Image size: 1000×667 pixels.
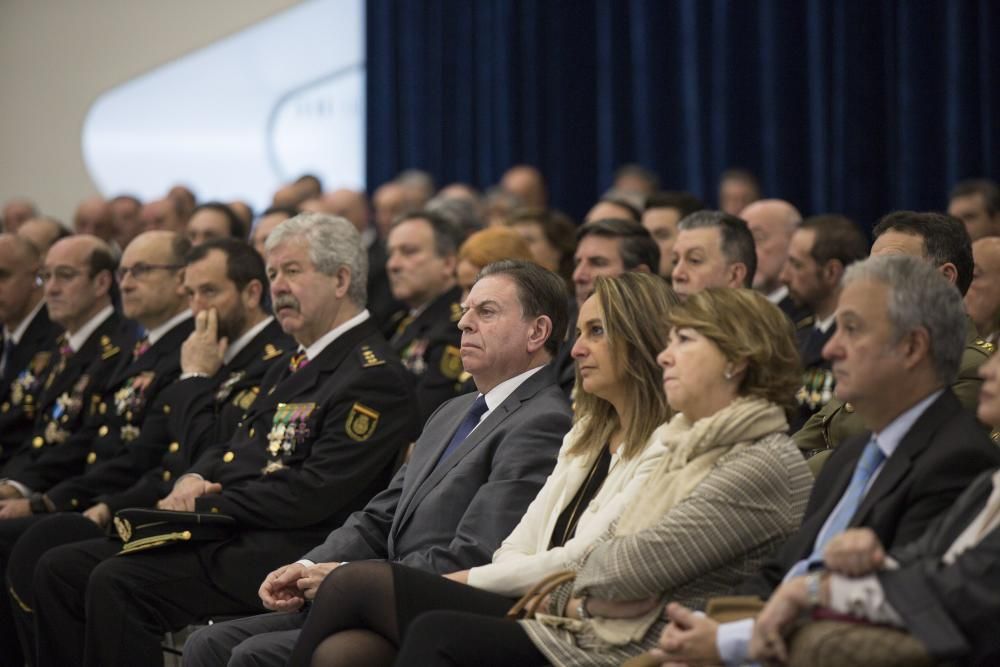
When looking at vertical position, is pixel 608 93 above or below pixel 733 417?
above

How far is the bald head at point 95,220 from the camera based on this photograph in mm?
8609

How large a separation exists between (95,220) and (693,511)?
6533 millimetres

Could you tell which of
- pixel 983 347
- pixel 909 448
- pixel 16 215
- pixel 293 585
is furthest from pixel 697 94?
pixel 909 448

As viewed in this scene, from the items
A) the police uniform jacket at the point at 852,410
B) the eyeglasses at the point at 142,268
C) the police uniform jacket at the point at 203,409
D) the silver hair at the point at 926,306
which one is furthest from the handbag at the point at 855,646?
the eyeglasses at the point at 142,268

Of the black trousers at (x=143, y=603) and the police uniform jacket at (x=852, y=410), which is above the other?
the police uniform jacket at (x=852, y=410)

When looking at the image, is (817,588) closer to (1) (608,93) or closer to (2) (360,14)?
(1) (608,93)

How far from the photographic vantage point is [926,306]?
2576 mm

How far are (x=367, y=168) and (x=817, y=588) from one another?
884 cm

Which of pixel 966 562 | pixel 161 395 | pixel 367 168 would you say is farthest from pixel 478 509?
pixel 367 168

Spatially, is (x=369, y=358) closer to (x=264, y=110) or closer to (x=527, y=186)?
(x=527, y=186)

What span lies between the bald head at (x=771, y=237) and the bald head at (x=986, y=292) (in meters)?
1.52

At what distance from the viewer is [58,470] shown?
17.7 ft

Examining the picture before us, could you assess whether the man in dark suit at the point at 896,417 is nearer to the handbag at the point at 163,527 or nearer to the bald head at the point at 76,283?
the handbag at the point at 163,527

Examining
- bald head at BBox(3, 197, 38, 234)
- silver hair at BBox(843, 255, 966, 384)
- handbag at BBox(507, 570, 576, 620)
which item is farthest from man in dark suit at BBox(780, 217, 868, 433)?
bald head at BBox(3, 197, 38, 234)
